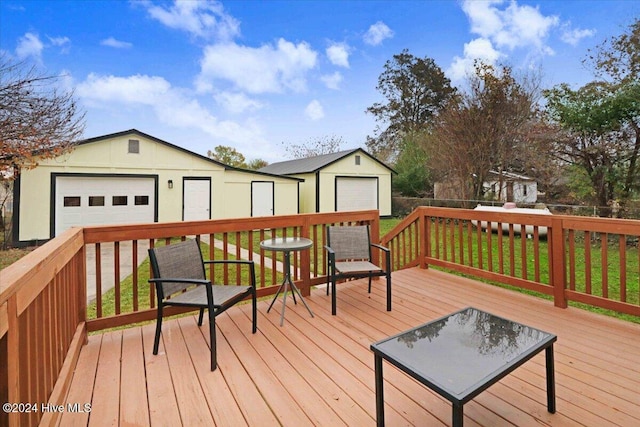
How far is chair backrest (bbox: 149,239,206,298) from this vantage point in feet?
7.95

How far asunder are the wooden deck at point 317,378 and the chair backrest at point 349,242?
2.35ft

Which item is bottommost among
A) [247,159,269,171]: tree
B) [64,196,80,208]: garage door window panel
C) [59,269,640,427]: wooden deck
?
[59,269,640,427]: wooden deck

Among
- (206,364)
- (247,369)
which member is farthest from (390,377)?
(206,364)

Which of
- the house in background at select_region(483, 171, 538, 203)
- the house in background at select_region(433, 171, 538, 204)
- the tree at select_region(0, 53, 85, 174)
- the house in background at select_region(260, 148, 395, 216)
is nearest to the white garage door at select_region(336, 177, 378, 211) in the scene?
the house in background at select_region(260, 148, 395, 216)

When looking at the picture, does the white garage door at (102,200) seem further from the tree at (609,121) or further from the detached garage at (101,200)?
the tree at (609,121)

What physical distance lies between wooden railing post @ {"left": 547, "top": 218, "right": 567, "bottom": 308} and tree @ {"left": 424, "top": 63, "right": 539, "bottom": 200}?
9.18m

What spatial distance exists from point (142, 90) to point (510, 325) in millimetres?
14145

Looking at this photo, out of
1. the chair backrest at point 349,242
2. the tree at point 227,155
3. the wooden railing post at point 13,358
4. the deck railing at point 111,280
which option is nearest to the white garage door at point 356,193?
the deck railing at point 111,280

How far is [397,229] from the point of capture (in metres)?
5.06

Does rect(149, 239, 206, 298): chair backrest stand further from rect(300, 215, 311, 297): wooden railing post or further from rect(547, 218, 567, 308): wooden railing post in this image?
rect(547, 218, 567, 308): wooden railing post

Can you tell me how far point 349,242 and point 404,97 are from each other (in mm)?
22647

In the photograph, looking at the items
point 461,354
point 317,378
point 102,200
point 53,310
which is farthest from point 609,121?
point 102,200

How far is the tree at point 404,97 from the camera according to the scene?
22.9 metres

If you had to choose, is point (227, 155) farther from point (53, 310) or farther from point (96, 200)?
point (53, 310)
